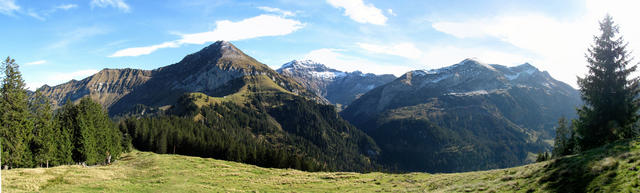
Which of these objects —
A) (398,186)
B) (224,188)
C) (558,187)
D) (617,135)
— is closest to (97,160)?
(224,188)

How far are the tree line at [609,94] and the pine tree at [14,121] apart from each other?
283ft

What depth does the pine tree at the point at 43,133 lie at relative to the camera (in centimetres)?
5694

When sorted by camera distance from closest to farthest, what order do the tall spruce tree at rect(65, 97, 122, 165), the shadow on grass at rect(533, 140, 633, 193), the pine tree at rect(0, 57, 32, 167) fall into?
the shadow on grass at rect(533, 140, 633, 193) → the pine tree at rect(0, 57, 32, 167) → the tall spruce tree at rect(65, 97, 122, 165)

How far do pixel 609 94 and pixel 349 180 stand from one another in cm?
3779

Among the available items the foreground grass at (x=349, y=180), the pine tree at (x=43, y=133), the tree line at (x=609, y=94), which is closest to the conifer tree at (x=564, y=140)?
the tree line at (x=609, y=94)

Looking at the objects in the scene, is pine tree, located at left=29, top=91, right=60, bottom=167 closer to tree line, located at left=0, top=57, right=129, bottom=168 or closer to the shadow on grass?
tree line, located at left=0, top=57, right=129, bottom=168

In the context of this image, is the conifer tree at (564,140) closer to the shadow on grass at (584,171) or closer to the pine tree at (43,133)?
the shadow on grass at (584,171)

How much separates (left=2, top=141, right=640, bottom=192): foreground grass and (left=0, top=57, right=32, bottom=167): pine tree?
10772mm

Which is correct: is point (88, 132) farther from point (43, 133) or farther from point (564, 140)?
point (564, 140)

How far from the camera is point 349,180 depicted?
179 feet

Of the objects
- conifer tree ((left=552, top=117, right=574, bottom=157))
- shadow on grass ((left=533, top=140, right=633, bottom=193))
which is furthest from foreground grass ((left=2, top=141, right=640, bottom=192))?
conifer tree ((left=552, top=117, right=574, bottom=157))

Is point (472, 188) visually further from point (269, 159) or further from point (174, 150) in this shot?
point (174, 150)

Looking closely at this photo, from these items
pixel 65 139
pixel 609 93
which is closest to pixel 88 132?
pixel 65 139

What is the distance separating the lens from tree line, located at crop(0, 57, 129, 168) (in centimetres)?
5391
